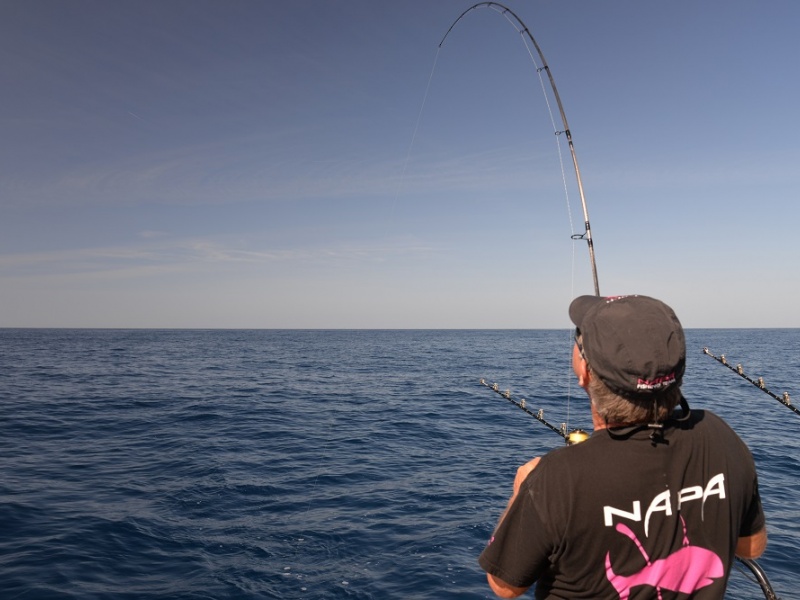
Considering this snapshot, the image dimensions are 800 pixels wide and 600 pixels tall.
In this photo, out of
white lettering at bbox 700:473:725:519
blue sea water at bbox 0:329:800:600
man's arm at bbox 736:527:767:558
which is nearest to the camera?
white lettering at bbox 700:473:725:519

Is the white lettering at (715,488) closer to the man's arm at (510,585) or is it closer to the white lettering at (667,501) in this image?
the white lettering at (667,501)

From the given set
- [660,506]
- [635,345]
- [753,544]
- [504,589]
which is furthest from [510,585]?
[753,544]

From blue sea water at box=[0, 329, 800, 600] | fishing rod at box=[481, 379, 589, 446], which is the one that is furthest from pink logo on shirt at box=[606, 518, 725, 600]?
blue sea water at box=[0, 329, 800, 600]

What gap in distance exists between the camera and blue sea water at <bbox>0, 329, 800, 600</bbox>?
22.9 ft

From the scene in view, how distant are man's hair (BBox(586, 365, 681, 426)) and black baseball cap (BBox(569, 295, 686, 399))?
0.03 metres

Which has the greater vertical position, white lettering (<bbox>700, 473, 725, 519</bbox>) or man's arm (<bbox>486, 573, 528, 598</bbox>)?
white lettering (<bbox>700, 473, 725, 519</bbox>)

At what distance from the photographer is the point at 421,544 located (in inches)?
312

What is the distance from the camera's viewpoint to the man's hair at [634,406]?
1.75m

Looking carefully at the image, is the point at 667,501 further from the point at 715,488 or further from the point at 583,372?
the point at 583,372

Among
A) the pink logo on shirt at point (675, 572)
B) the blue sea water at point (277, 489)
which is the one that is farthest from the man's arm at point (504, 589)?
the blue sea water at point (277, 489)

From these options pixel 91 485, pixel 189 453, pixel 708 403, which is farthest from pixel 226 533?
pixel 708 403

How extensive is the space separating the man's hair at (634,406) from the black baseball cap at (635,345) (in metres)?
0.03

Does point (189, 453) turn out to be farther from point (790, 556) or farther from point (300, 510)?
point (790, 556)

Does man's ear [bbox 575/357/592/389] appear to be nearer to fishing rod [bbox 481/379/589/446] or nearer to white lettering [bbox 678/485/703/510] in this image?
fishing rod [bbox 481/379/589/446]
